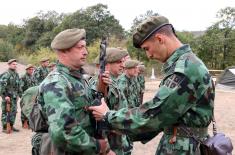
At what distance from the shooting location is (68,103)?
319 centimetres

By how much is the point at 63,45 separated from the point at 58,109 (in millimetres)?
583

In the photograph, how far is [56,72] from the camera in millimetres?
3408

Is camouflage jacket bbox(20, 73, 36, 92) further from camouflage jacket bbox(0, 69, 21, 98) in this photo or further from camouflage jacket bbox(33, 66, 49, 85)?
camouflage jacket bbox(0, 69, 21, 98)

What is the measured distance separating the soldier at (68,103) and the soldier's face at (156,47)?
554 millimetres

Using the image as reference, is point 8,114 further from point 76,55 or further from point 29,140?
point 76,55

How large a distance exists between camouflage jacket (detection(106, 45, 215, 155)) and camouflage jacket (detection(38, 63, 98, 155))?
0.28 meters

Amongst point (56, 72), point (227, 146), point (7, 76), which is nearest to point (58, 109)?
point (56, 72)

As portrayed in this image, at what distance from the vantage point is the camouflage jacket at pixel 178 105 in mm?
2896

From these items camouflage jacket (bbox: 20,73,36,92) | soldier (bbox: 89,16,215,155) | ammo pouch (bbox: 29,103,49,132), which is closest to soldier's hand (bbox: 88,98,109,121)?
soldier (bbox: 89,16,215,155)

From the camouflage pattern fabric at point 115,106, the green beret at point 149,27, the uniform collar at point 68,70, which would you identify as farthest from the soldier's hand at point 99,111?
the camouflage pattern fabric at point 115,106

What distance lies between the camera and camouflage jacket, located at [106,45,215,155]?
9.50 ft

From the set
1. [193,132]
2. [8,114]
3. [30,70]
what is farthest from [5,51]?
[193,132]

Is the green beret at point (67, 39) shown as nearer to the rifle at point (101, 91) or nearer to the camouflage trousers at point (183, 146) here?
the rifle at point (101, 91)

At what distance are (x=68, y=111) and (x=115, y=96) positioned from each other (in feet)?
6.09
